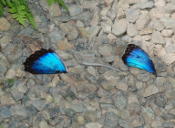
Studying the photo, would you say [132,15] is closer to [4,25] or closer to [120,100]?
[120,100]

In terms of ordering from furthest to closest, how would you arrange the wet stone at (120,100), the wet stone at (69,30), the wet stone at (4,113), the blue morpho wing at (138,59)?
the wet stone at (69,30) < the blue morpho wing at (138,59) < the wet stone at (120,100) < the wet stone at (4,113)

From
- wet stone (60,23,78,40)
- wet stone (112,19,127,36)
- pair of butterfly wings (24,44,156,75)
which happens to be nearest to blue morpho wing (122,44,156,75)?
pair of butterfly wings (24,44,156,75)

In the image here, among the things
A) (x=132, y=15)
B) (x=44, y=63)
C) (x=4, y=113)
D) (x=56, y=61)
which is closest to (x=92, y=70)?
(x=56, y=61)

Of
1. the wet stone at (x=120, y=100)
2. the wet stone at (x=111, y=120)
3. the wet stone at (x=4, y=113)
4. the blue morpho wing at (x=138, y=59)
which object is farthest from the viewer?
the blue morpho wing at (x=138, y=59)

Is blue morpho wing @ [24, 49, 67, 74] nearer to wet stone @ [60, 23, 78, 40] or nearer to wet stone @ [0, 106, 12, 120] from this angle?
wet stone @ [60, 23, 78, 40]

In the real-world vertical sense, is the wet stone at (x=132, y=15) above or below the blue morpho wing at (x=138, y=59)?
above

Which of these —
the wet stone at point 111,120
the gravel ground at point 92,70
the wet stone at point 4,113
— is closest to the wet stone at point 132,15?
the gravel ground at point 92,70

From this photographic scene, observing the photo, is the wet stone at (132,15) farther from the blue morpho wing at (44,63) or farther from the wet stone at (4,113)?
the wet stone at (4,113)

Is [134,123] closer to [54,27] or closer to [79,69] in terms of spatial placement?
[79,69]
